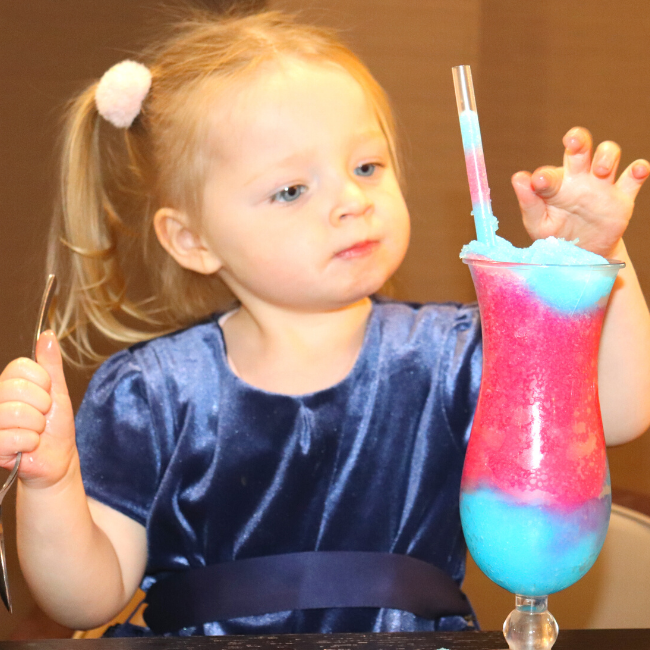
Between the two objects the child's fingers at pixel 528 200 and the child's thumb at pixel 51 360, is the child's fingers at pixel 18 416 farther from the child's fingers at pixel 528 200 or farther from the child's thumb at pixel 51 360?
the child's fingers at pixel 528 200

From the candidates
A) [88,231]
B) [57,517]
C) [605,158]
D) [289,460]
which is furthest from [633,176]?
[88,231]

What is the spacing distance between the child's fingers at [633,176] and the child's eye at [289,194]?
0.40 m

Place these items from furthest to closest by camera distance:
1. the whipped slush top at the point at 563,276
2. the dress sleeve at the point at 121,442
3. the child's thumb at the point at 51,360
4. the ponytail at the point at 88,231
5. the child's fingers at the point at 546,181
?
the ponytail at the point at 88,231 < the dress sleeve at the point at 121,442 < the child's thumb at the point at 51,360 < the child's fingers at the point at 546,181 < the whipped slush top at the point at 563,276

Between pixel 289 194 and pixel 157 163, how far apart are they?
272 millimetres

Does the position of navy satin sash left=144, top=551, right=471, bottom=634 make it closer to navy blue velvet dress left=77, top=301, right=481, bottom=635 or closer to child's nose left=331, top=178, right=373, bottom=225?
navy blue velvet dress left=77, top=301, right=481, bottom=635

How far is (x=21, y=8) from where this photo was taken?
1.62m

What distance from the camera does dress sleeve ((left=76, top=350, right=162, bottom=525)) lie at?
1130 millimetres

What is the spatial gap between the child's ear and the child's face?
3.2 inches

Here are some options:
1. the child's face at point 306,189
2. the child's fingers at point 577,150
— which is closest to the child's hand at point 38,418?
the child's face at point 306,189

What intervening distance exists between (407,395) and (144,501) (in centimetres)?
37

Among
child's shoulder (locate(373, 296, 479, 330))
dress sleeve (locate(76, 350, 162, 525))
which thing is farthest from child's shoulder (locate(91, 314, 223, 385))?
child's shoulder (locate(373, 296, 479, 330))

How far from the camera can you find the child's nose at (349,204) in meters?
1.03

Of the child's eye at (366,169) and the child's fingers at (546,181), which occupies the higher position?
the child's eye at (366,169)

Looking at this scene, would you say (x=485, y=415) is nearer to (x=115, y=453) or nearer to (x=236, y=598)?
(x=236, y=598)
